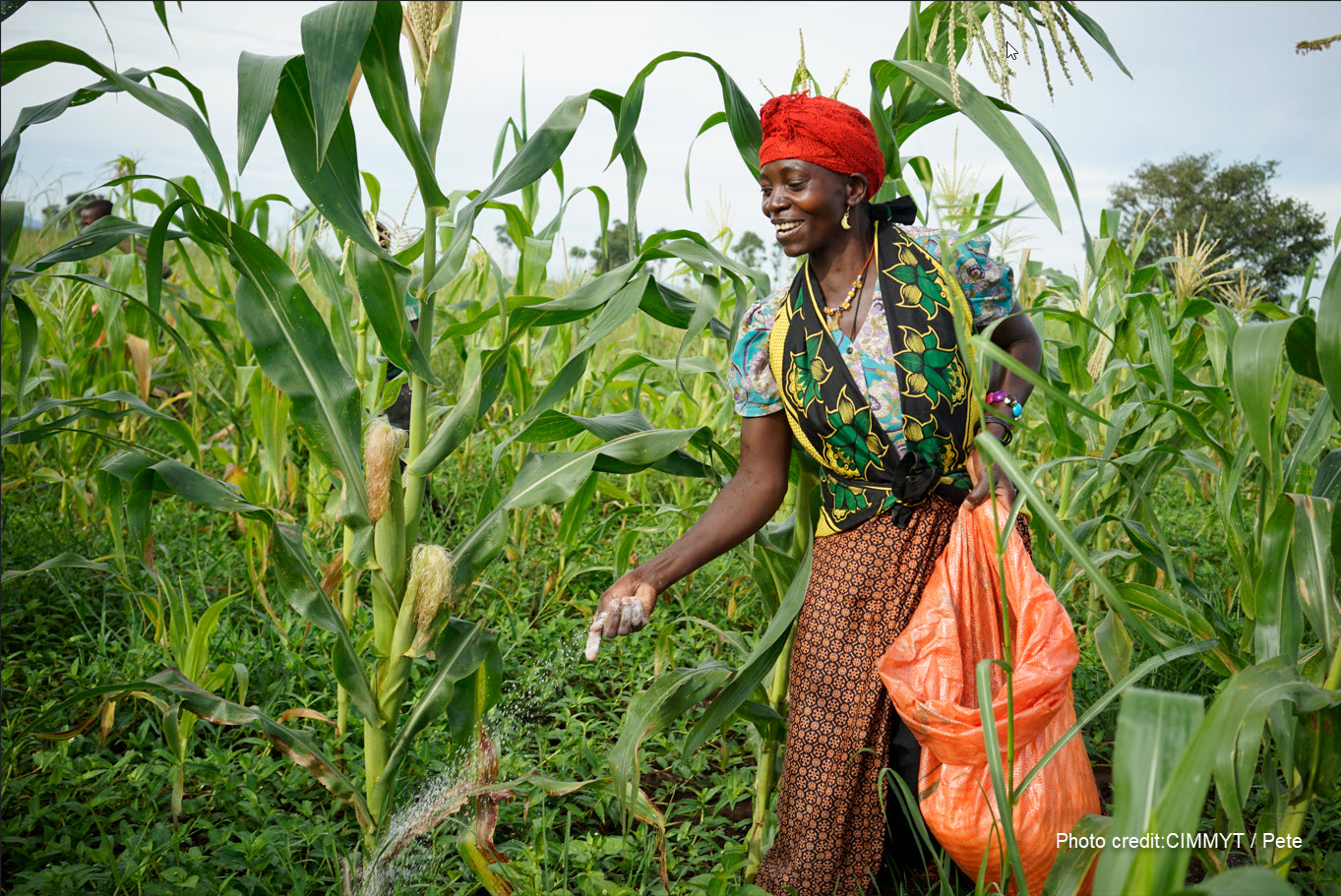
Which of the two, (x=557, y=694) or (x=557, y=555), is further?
(x=557, y=555)

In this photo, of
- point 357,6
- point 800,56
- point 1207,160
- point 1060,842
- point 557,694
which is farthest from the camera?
point 1207,160

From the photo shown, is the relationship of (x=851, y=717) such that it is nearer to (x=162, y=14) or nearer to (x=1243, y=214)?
(x=162, y=14)

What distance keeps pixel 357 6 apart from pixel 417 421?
73 centimetres

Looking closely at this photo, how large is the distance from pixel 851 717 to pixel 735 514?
47 cm

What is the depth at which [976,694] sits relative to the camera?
5.06 ft

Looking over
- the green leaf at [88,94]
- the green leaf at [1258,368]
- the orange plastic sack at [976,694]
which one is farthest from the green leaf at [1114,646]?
the green leaf at [88,94]

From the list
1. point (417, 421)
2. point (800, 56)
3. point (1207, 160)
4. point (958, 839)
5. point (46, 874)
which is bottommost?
point (46, 874)

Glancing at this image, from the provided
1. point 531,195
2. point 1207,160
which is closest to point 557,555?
point 531,195

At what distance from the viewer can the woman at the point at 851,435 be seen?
167cm

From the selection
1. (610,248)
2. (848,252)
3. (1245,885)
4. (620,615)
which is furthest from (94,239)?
(610,248)

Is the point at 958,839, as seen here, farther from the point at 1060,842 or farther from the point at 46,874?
the point at 46,874

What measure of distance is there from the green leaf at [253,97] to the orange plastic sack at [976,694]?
1.39 meters

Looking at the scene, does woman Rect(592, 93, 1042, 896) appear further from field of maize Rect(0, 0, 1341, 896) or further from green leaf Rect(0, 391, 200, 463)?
green leaf Rect(0, 391, 200, 463)

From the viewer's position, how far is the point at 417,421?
65.1 inches
